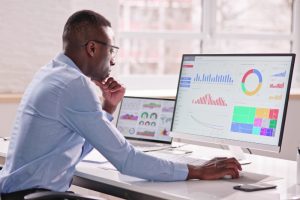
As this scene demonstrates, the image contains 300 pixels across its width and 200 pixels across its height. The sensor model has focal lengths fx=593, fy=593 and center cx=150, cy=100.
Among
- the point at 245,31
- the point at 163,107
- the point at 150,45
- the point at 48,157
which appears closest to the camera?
the point at 48,157

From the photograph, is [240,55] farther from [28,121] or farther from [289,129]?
[289,129]

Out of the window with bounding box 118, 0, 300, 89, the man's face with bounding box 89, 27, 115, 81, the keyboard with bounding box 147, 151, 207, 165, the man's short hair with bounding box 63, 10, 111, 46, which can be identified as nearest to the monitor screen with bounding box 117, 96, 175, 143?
the keyboard with bounding box 147, 151, 207, 165

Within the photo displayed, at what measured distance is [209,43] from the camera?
495cm

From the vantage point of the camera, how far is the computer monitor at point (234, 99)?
221 cm

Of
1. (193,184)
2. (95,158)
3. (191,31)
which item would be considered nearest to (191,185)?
(193,184)

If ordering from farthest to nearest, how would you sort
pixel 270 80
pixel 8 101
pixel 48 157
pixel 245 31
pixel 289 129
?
1. pixel 245 31
2. pixel 289 129
3. pixel 8 101
4. pixel 270 80
5. pixel 48 157

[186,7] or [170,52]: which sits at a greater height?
[186,7]

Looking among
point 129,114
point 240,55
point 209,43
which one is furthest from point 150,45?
point 240,55

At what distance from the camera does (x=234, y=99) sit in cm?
238

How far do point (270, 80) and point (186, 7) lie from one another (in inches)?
114

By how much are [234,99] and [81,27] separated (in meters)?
0.67

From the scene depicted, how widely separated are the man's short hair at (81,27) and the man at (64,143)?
0.09 meters

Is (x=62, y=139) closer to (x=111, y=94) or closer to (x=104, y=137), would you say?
(x=104, y=137)

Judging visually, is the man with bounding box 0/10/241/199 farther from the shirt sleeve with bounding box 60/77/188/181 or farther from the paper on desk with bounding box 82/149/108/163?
the paper on desk with bounding box 82/149/108/163
